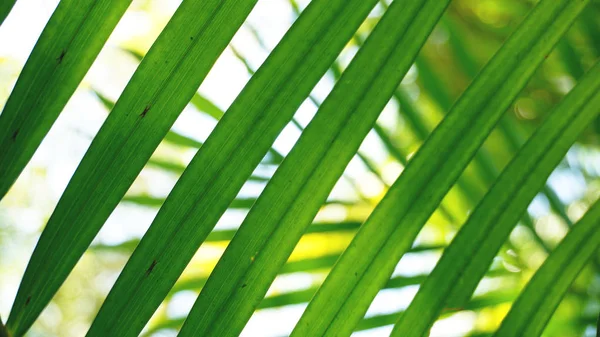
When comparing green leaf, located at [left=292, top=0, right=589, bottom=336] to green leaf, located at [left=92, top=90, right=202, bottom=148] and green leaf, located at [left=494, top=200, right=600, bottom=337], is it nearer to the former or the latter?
green leaf, located at [left=494, top=200, right=600, bottom=337]

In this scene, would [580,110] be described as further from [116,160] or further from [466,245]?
[116,160]

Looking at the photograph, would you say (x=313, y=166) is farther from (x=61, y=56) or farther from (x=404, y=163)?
(x=404, y=163)

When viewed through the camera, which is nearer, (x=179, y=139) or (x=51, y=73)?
(x=51, y=73)

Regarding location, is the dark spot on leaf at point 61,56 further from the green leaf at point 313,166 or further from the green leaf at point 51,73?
the green leaf at point 313,166

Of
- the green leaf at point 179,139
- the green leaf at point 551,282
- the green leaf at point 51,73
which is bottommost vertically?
the green leaf at point 551,282

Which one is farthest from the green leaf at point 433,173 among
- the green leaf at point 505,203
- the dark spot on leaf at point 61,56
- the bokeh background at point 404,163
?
the bokeh background at point 404,163

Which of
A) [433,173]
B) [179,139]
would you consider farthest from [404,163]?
[433,173]
